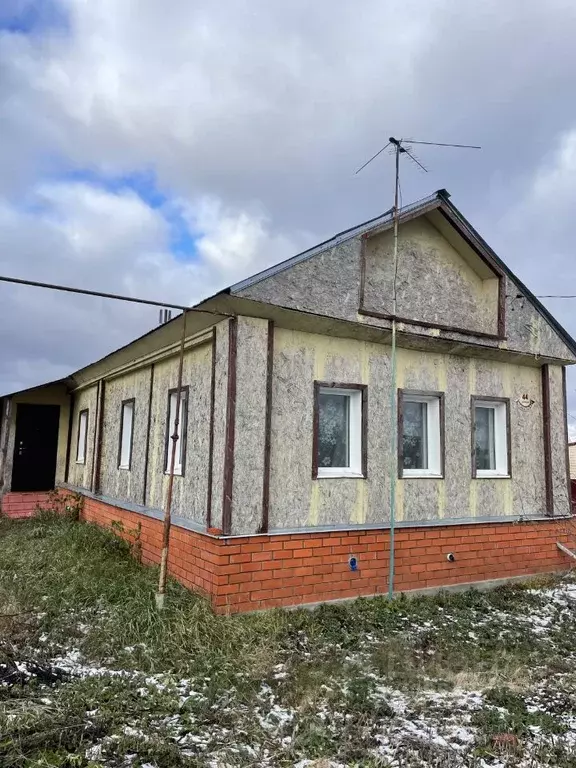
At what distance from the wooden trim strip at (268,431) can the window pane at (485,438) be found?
335 cm

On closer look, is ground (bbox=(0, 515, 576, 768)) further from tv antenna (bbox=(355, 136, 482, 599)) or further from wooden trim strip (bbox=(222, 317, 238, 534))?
tv antenna (bbox=(355, 136, 482, 599))

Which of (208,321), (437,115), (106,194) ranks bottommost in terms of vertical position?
(208,321)

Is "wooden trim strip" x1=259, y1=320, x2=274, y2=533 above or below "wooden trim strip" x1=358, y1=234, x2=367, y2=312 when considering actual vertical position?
below

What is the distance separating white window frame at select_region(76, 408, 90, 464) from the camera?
1192cm

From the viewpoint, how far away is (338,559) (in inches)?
231

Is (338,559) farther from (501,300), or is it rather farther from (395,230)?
(501,300)

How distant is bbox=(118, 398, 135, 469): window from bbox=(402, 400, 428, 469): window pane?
472 cm

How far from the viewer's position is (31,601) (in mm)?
5504

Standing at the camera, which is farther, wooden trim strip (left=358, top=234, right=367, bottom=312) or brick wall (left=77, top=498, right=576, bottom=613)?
wooden trim strip (left=358, top=234, right=367, bottom=312)

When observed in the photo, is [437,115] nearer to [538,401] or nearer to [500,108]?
[500,108]

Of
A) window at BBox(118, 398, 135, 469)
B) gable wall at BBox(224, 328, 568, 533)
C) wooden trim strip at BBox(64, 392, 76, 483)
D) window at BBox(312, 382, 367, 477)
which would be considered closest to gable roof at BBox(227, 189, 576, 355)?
gable wall at BBox(224, 328, 568, 533)

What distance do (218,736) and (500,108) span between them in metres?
9.70

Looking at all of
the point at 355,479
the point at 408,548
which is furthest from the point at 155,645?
the point at 408,548

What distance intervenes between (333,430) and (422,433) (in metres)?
1.44
